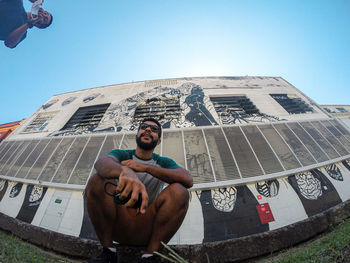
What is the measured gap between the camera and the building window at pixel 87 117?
21.8ft

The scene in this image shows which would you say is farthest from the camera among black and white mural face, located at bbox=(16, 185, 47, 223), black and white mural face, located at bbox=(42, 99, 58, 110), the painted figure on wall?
black and white mural face, located at bbox=(42, 99, 58, 110)

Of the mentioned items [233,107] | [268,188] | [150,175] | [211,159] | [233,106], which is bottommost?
[150,175]

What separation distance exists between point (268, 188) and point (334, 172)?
2859 millimetres

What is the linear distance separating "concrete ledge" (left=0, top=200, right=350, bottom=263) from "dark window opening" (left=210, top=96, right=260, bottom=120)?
4278mm

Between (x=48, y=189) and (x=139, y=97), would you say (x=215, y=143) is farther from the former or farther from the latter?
(x=48, y=189)

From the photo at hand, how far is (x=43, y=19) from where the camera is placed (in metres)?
9.41

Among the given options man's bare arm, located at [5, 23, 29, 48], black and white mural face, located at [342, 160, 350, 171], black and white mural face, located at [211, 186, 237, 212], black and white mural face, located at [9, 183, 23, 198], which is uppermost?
man's bare arm, located at [5, 23, 29, 48]

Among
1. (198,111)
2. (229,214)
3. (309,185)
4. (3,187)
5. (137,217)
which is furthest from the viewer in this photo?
(198,111)

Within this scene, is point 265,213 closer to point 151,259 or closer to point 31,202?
point 151,259

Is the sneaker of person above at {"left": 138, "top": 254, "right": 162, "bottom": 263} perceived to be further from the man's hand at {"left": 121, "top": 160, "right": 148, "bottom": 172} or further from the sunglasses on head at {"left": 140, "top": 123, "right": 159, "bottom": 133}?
the sunglasses on head at {"left": 140, "top": 123, "right": 159, "bottom": 133}

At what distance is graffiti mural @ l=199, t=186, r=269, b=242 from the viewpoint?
10.3 ft

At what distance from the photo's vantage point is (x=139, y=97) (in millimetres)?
7770

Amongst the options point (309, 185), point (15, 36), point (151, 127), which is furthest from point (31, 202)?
point (15, 36)

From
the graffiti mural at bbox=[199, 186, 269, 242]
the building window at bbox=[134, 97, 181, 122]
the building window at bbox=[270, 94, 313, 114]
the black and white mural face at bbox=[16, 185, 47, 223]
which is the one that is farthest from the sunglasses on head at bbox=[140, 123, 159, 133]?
the building window at bbox=[270, 94, 313, 114]
